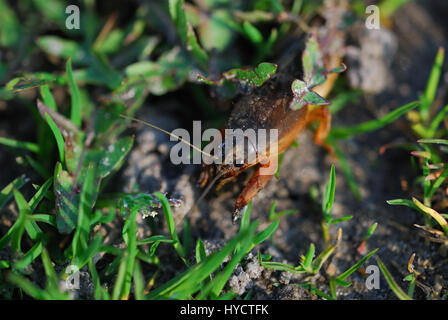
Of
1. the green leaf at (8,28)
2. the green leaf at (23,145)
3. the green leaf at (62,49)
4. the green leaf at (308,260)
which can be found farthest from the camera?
the green leaf at (8,28)

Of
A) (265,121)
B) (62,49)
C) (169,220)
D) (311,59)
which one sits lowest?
(169,220)

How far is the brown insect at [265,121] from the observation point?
6.52 feet

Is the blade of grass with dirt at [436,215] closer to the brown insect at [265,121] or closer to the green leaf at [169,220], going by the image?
the brown insect at [265,121]

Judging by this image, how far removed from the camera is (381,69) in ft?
8.96

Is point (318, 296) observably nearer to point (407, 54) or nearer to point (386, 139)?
point (386, 139)

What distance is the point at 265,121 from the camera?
204 cm

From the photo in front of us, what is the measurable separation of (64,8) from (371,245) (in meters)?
2.72

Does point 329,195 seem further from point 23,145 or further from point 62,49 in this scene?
point 62,49

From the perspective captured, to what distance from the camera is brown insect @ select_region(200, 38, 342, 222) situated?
1.99 m

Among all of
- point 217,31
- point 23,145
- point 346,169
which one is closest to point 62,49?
point 23,145

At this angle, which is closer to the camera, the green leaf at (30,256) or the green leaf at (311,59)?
the green leaf at (30,256)

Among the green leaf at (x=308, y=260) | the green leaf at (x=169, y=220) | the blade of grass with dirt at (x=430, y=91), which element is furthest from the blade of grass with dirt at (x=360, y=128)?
the green leaf at (x=169, y=220)

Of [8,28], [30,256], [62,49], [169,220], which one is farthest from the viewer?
[8,28]

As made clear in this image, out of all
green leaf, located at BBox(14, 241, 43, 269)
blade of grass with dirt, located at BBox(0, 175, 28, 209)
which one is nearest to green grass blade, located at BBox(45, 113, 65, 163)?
blade of grass with dirt, located at BBox(0, 175, 28, 209)
